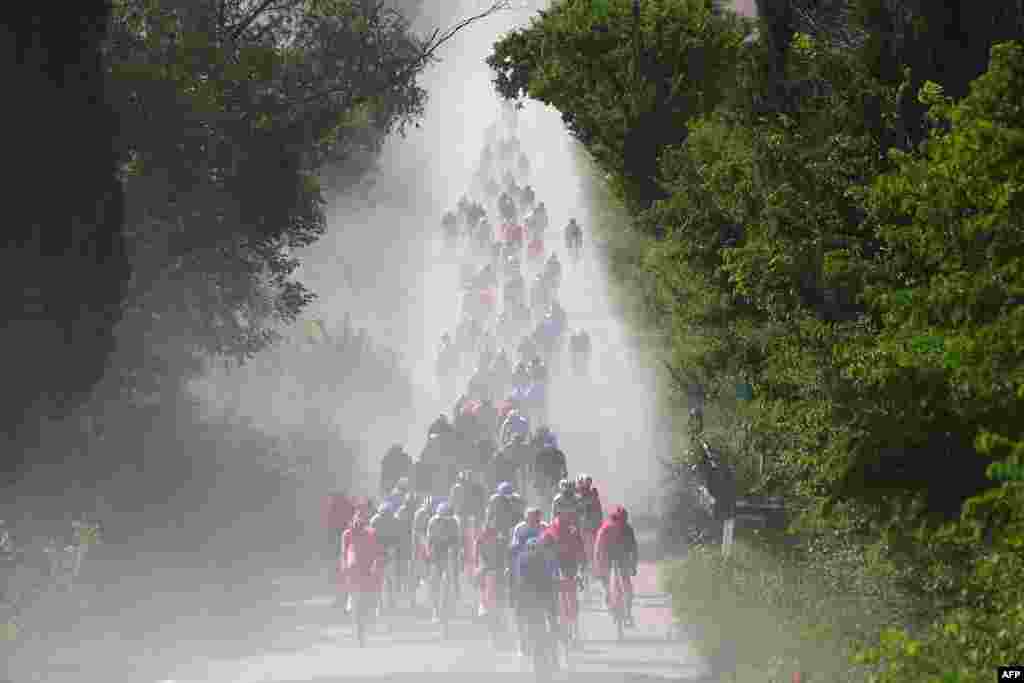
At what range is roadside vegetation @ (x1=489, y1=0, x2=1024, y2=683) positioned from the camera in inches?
482

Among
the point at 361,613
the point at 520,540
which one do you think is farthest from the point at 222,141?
the point at 520,540

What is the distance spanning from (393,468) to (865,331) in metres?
15.9

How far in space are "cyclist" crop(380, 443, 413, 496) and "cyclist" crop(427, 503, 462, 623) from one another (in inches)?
219

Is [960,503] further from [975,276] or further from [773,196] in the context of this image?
[773,196]

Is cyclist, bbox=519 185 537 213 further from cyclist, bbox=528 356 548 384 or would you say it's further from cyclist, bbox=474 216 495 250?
cyclist, bbox=528 356 548 384

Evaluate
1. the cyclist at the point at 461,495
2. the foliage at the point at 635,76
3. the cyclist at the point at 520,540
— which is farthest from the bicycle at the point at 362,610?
the foliage at the point at 635,76

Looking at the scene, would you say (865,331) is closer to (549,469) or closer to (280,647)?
(280,647)

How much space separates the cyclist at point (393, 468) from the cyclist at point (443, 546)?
5.57 m

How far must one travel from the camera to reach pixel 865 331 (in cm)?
1568

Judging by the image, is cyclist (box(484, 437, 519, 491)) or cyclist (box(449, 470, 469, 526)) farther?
cyclist (box(484, 437, 519, 491))

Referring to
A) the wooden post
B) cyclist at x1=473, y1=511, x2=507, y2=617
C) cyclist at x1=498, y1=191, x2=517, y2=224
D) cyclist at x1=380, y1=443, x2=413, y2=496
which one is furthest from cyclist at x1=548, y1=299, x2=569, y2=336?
the wooden post

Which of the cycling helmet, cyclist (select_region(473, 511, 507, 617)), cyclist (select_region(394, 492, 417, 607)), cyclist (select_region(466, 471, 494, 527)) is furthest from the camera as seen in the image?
cyclist (select_region(466, 471, 494, 527))

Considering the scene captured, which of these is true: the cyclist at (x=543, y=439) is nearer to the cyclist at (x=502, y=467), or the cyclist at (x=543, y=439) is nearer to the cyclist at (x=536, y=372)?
the cyclist at (x=502, y=467)

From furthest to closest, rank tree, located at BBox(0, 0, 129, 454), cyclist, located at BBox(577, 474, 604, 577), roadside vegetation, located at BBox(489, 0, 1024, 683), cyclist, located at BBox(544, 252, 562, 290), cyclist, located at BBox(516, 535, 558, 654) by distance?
cyclist, located at BBox(544, 252, 562, 290) < cyclist, located at BBox(577, 474, 604, 577) < cyclist, located at BBox(516, 535, 558, 654) < tree, located at BBox(0, 0, 129, 454) < roadside vegetation, located at BBox(489, 0, 1024, 683)
